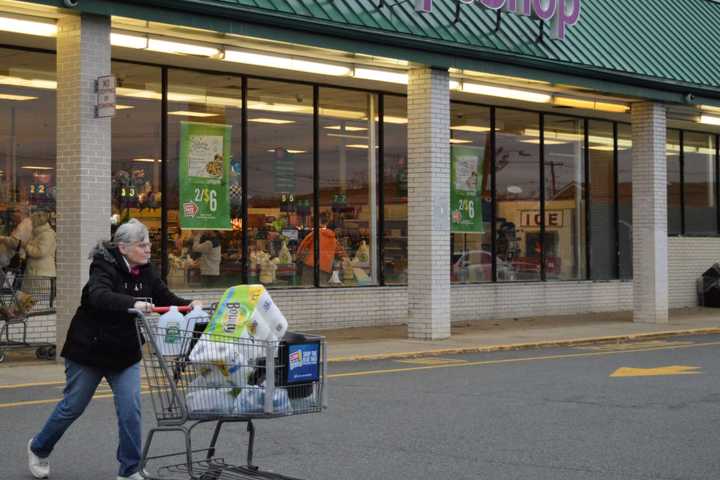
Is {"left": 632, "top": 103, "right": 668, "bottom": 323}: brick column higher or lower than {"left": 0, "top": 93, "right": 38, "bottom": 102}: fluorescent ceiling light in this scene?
lower

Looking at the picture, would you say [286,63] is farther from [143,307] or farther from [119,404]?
[143,307]

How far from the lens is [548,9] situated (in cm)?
2183

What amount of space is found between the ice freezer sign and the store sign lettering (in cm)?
1980

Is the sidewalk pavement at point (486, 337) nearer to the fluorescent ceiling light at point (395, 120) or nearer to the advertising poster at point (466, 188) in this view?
the advertising poster at point (466, 188)

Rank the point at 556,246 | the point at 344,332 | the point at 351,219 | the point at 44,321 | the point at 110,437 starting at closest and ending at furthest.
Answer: the point at 110,437 → the point at 44,321 → the point at 344,332 → the point at 351,219 → the point at 556,246

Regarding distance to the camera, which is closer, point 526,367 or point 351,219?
point 526,367

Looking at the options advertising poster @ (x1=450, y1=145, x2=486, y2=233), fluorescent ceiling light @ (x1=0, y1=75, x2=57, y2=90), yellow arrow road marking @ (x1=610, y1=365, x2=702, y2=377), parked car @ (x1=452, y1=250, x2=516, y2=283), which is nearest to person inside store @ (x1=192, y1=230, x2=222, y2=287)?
fluorescent ceiling light @ (x1=0, y1=75, x2=57, y2=90)

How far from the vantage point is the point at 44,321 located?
17.8 m

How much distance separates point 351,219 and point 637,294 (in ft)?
22.0

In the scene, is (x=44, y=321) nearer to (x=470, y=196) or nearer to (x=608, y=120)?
(x=470, y=196)

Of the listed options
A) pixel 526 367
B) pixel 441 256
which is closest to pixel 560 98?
pixel 441 256

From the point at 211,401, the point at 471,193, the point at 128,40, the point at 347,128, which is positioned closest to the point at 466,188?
the point at 471,193

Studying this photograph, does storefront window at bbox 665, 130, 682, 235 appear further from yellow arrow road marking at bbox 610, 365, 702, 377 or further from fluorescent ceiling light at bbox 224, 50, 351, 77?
yellow arrow road marking at bbox 610, 365, 702, 377

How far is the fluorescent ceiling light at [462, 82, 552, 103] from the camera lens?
22.6 meters
